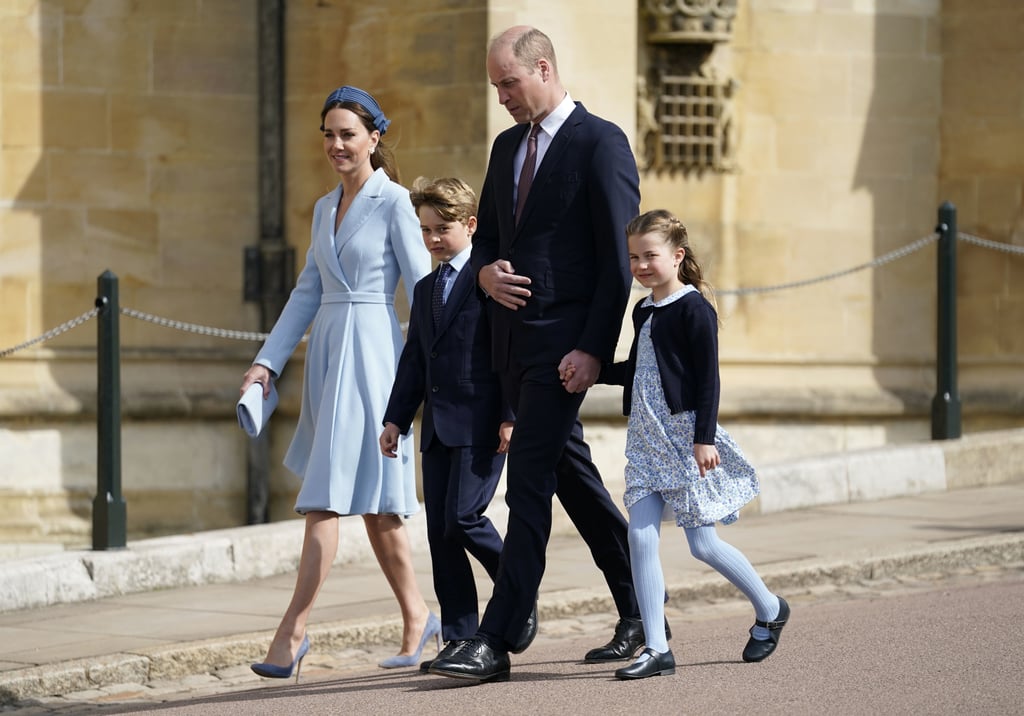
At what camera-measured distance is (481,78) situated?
1052 cm

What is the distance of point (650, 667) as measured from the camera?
5773 millimetres

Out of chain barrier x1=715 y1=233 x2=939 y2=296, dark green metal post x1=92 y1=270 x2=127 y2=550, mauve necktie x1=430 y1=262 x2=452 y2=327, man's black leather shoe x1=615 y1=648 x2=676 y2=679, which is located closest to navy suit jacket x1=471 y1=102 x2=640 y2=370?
mauve necktie x1=430 y1=262 x2=452 y2=327

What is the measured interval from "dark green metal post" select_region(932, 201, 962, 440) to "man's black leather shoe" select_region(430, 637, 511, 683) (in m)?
5.78

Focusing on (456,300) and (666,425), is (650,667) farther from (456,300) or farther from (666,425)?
(456,300)

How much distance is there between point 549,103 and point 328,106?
857 mm

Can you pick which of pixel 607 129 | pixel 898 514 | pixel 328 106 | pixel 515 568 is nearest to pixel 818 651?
pixel 515 568

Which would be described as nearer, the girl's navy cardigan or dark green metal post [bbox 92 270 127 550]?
the girl's navy cardigan

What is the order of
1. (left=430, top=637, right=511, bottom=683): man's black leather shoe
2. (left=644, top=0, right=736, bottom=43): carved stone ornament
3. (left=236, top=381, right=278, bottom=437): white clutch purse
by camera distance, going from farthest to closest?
1. (left=644, top=0, right=736, bottom=43): carved stone ornament
2. (left=236, top=381, right=278, bottom=437): white clutch purse
3. (left=430, top=637, right=511, bottom=683): man's black leather shoe

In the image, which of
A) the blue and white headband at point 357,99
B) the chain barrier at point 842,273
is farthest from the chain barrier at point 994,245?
the blue and white headband at point 357,99

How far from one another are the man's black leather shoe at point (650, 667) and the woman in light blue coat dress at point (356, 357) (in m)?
0.82

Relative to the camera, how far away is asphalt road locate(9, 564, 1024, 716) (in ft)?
17.9

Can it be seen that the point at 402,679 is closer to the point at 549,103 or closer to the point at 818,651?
the point at 818,651

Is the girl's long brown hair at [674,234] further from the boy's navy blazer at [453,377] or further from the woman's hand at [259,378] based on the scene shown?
the woman's hand at [259,378]

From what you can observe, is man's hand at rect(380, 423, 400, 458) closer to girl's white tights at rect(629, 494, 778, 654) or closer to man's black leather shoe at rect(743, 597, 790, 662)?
girl's white tights at rect(629, 494, 778, 654)
